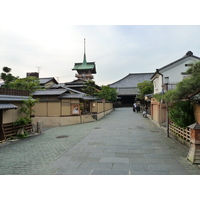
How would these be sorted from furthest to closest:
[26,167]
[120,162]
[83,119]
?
1. [83,119]
2. [120,162]
3. [26,167]

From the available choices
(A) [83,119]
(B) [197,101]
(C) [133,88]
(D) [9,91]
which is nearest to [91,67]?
(C) [133,88]

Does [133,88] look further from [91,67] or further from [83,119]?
[83,119]

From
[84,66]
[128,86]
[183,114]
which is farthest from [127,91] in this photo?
[183,114]

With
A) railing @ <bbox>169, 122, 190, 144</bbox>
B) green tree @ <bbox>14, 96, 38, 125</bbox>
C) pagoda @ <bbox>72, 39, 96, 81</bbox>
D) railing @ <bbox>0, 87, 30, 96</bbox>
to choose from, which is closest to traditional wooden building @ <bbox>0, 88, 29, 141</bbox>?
railing @ <bbox>0, 87, 30, 96</bbox>

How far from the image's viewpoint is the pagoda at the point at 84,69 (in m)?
44.2

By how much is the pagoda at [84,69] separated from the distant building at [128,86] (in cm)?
977

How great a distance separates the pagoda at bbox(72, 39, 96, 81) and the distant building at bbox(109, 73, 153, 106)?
32.0 ft

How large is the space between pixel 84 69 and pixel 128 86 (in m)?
16.3

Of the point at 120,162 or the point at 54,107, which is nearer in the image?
the point at 120,162

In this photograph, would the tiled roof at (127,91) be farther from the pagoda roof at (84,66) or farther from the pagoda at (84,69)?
the pagoda roof at (84,66)

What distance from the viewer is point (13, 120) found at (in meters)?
9.41

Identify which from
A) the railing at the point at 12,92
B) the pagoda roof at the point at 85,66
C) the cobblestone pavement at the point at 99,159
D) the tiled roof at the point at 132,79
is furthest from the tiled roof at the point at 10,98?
the tiled roof at the point at 132,79

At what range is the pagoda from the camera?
44219 millimetres

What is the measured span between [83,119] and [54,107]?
387 centimetres
